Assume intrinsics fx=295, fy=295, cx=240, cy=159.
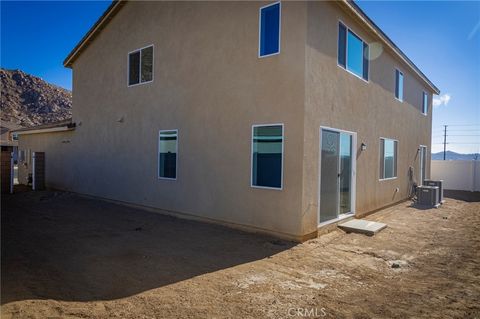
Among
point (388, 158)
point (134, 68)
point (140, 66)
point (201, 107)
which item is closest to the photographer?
point (201, 107)

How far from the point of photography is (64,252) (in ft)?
18.0

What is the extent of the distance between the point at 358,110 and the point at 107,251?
7.47 meters

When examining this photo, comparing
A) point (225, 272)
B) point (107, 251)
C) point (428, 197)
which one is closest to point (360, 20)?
point (225, 272)

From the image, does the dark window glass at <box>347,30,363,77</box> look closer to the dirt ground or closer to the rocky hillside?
the dirt ground

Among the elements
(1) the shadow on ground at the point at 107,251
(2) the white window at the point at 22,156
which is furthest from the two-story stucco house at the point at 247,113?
(2) the white window at the point at 22,156

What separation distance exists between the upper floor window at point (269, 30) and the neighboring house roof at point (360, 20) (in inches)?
A: 64.0

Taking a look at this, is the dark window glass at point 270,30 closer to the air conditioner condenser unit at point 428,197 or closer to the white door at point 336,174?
the white door at point 336,174

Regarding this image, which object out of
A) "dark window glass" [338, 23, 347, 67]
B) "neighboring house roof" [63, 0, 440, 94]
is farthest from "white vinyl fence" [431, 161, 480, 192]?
"dark window glass" [338, 23, 347, 67]

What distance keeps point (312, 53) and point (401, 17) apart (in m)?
5.20

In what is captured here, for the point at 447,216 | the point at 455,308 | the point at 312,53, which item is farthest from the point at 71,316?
the point at 447,216

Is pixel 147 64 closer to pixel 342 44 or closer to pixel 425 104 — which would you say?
pixel 342 44

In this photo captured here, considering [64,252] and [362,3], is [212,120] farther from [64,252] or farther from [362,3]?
[362,3]

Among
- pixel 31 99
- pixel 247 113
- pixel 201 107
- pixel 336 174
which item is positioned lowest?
pixel 336 174

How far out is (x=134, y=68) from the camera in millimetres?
10742
